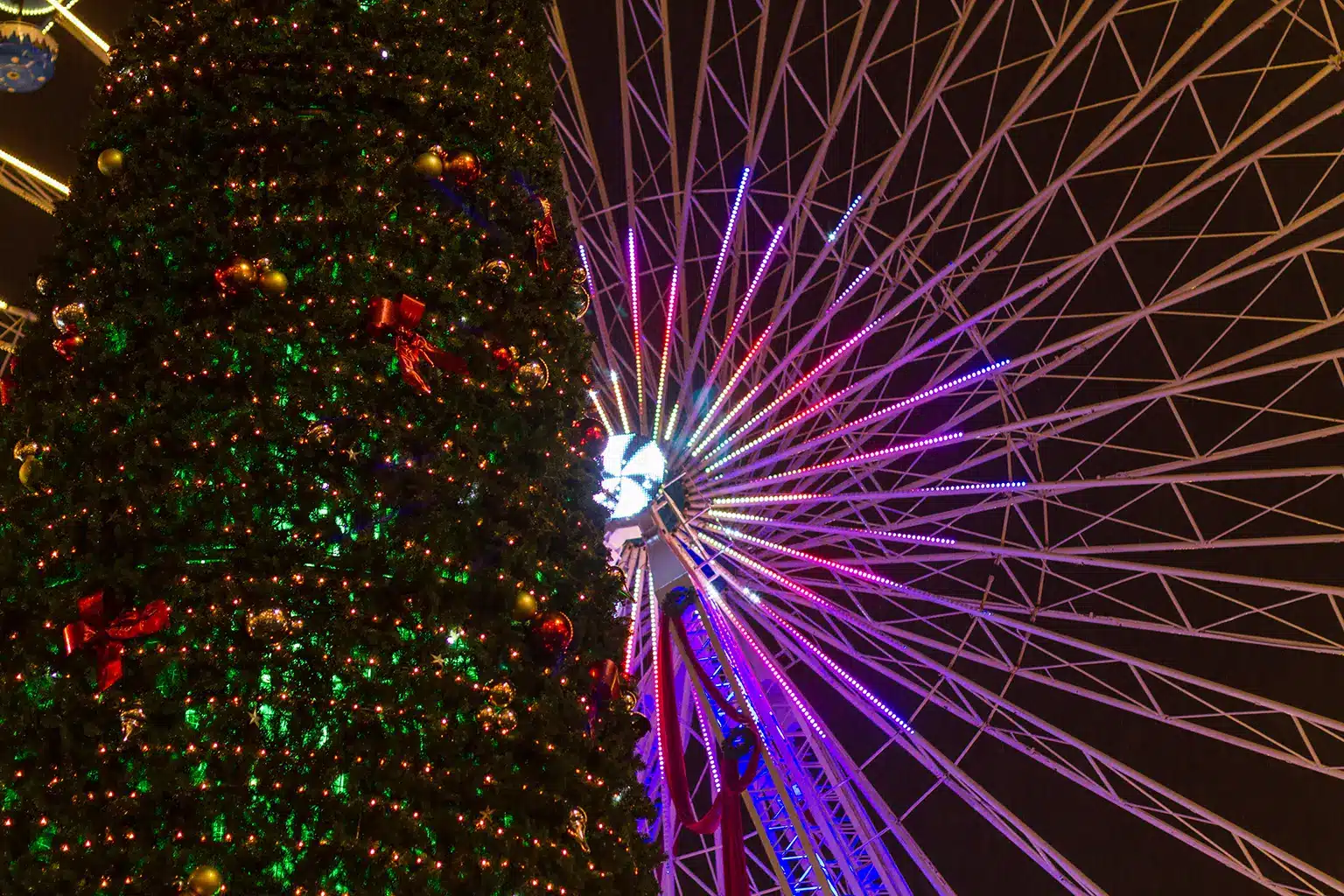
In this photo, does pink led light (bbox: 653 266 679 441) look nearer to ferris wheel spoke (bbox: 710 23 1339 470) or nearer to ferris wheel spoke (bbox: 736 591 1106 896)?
ferris wheel spoke (bbox: 710 23 1339 470)

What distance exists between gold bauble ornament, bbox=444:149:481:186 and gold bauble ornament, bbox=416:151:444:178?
82mm

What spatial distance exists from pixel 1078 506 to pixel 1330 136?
6.87m

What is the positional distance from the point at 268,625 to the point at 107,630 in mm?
621

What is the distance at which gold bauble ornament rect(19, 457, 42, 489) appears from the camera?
4438 millimetres

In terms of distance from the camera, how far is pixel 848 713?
20438 millimetres

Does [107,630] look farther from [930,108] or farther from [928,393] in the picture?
[930,108]

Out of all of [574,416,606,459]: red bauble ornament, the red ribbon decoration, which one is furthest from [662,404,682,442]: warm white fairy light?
[574,416,606,459]: red bauble ornament

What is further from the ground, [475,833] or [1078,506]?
[1078,506]

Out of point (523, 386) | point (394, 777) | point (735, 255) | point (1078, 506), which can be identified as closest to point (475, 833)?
point (394, 777)

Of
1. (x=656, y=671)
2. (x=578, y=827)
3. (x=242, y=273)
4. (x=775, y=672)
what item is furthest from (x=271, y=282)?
(x=775, y=672)

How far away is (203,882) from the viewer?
12.8 feet

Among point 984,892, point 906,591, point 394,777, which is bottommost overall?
point 984,892

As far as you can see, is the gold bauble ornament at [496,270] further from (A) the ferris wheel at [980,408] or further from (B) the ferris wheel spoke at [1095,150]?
(B) the ferris wheel spoke at [1095,150]

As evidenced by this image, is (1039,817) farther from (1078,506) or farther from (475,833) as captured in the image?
(475,833)
